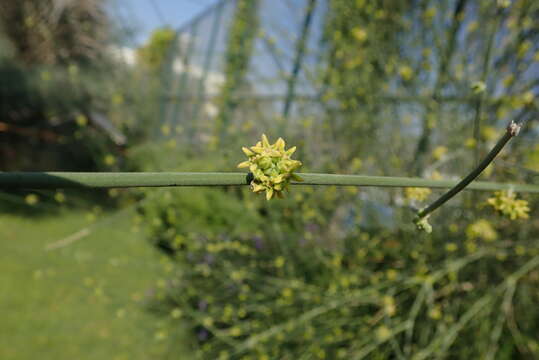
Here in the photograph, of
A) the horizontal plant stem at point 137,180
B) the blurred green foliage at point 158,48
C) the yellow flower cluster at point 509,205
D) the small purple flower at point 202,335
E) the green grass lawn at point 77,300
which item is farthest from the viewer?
the blurred green foliage at point 158,48

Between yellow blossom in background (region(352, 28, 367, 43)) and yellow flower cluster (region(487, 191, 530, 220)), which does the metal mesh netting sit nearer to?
yellow blossom in background (region(352, 28, 367, 43))

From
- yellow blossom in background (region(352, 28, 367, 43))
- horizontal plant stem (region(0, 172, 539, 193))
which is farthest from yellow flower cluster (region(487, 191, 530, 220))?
yellow blossom in background (region(352, 28, 367, 43))

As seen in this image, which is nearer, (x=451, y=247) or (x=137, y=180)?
(x=137, y=180)

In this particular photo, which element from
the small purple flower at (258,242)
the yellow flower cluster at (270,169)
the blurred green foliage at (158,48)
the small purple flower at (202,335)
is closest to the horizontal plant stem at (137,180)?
the yellow flower cluster at (270,169)

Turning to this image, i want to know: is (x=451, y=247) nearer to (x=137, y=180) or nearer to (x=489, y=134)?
(x=489, y=134)

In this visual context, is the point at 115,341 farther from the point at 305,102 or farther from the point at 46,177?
the point at 46,177

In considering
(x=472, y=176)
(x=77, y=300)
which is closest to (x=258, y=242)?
(x=77, y=300)

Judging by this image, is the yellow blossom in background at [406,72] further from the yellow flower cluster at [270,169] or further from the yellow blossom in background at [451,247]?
the yellow flower cluster at [270,169]
